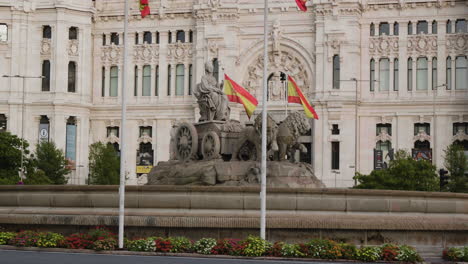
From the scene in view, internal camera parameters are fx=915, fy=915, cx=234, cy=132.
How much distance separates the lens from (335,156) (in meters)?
91.4

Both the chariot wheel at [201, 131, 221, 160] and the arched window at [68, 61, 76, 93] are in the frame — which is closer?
the chariot wheel at [201, 131, 221, 160]

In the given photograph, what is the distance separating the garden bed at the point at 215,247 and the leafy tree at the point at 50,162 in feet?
174

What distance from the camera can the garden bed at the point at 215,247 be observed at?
31.0 meters

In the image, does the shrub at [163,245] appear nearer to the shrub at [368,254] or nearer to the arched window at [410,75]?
the shrub at [368,254]

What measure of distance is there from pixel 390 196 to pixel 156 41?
224 feet

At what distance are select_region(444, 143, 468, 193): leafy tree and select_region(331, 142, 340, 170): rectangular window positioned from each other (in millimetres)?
12055

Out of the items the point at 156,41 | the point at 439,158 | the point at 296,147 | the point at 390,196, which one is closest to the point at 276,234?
the point at 390,196

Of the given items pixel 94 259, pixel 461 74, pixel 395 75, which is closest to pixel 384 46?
pixel 395 75

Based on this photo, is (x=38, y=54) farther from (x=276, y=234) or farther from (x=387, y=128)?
(x=276, y=234)

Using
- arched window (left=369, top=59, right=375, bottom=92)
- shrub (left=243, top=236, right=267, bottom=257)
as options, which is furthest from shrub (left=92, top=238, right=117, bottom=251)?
arched window (left=369, top=59, right=375, bottom=92)

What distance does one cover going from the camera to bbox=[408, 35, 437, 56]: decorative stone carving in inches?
3610

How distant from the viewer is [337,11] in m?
91.7

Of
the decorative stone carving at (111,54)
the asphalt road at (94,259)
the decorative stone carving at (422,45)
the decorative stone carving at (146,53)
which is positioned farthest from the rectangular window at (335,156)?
the asphalt road at (94,259)

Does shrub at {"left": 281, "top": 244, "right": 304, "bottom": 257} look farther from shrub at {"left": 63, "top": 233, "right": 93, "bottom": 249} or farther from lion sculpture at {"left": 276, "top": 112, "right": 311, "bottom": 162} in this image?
lion sculpture at {"left": 276, "top": 112, "right": 311, "bottom": 162}
